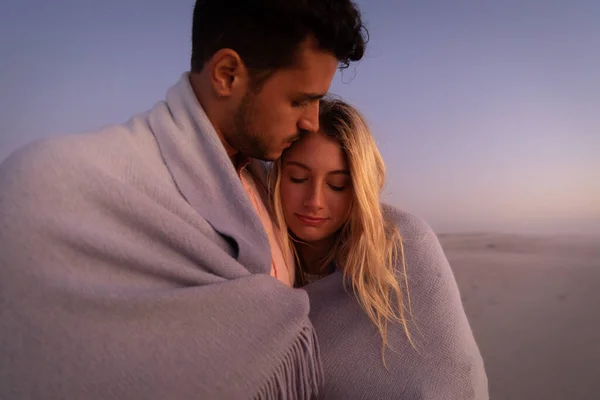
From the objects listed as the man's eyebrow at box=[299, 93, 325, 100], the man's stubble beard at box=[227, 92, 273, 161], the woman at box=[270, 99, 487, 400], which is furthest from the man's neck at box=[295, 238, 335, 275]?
the man's eyebrow at box=[299, 93, 325, 100]

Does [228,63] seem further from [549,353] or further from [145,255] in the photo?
[549,353]

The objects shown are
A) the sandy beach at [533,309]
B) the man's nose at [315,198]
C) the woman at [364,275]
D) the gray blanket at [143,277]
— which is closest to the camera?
the gray blanket at [143,277]

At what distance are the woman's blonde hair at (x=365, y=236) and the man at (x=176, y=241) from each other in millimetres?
342

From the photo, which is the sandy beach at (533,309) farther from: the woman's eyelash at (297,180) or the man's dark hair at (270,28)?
the man's dark hair at (270,28)

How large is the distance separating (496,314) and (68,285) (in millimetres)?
3657

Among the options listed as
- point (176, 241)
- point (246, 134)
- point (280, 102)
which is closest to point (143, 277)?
point (176, 241)

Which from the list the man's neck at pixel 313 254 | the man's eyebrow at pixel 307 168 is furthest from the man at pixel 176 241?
the man's neck at pixel 313 254

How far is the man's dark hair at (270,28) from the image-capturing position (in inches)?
62.7

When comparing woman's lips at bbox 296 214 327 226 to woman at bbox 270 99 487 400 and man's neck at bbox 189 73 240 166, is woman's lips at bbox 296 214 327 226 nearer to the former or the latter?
woman at bbox 270 99 487 400

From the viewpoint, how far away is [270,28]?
5.30 ft

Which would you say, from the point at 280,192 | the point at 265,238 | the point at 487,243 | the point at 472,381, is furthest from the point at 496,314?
the point at 265,238

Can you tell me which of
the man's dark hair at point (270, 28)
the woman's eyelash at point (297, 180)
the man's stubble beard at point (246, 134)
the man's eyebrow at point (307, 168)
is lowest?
the woman's eyelash at point (297, 180)

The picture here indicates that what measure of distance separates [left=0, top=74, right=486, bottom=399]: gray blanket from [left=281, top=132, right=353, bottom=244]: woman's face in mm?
477

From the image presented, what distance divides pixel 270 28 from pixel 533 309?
347 cm
